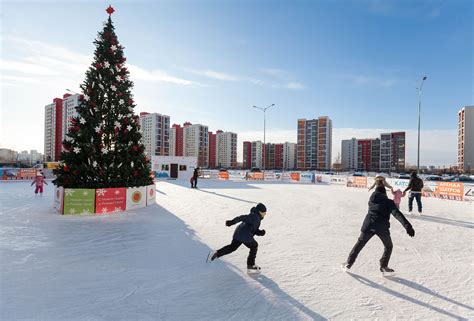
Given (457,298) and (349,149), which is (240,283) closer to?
(457,298)

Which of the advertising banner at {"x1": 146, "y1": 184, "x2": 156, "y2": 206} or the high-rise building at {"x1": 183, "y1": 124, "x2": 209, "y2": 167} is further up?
the high-rise building at {"x1": 183, "y1": 124, "x2": 209, "y2": 167}

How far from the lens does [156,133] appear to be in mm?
109312

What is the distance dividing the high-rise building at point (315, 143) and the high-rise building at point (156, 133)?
198 feet

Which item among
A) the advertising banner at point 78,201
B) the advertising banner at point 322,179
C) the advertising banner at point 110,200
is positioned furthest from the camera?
the advertising banner at point 322,179

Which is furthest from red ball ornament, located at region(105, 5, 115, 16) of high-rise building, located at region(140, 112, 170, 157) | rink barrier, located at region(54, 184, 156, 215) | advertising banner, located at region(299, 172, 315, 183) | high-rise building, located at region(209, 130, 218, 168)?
high-rise building, located at region(209, 130, 218, 168)

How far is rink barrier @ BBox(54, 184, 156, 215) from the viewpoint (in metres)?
9.24

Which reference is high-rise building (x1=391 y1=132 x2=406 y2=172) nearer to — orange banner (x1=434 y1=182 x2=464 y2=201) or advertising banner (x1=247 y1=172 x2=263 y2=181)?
advertising banner (x1=247 y1=172 x2=263 y2=181)

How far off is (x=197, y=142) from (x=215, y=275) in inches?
4794

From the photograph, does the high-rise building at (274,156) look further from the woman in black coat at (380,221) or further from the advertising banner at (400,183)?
the woman in black coat at (380,221)

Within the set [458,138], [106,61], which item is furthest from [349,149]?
[106,61]

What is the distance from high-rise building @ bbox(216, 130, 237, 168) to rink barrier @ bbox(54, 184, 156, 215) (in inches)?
4982

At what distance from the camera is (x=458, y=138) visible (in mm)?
78812

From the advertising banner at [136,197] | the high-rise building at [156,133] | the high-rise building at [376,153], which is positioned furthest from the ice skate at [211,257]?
the high-rise building at [156,133]

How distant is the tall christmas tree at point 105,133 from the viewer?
33.2ft
